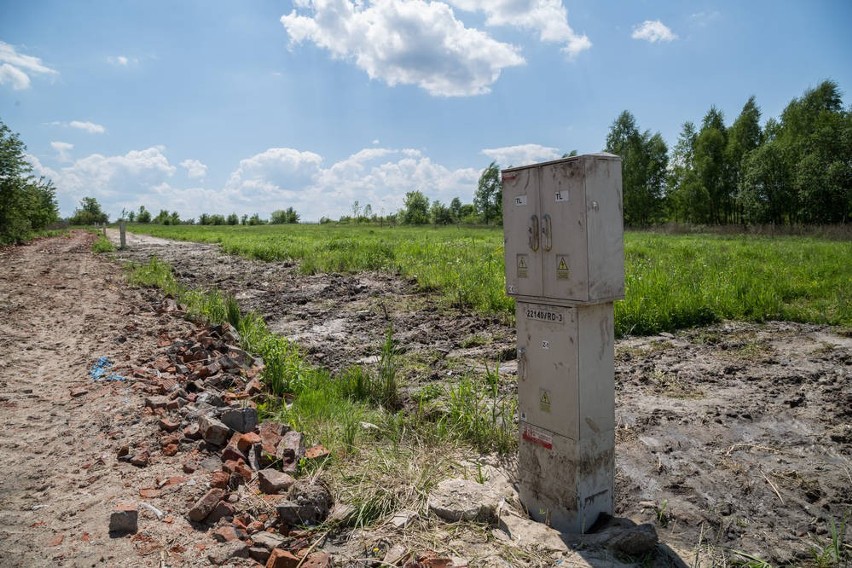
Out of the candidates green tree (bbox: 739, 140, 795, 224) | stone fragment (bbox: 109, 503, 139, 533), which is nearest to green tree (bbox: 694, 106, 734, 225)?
green tree (bbox: 739, 140, 795, 224)

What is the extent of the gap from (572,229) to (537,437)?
1212 millimetres

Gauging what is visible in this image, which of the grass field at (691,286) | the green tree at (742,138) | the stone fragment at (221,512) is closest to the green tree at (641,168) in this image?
the green tree at (742,138)

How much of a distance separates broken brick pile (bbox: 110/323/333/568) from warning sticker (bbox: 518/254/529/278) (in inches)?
64.8

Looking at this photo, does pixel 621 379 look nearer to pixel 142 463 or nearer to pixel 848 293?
pixel 142 463

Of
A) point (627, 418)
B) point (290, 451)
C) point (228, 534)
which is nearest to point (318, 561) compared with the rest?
point (228, 534)

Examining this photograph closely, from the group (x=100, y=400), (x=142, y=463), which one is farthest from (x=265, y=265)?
(x=142, y=463)

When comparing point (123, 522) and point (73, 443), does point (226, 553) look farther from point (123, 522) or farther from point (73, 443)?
point (73, 443)

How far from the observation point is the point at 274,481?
115 inches

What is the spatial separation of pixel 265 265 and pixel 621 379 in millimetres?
13305

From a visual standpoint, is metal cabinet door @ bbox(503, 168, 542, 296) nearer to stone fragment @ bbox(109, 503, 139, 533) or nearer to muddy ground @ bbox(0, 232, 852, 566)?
muddy ground @ bbox(0, 232, 852, 566)

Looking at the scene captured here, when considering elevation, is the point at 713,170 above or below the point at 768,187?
above

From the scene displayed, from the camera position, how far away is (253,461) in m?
3.21

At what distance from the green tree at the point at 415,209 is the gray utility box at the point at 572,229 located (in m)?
73.3

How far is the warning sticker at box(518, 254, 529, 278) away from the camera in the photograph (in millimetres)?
2883
